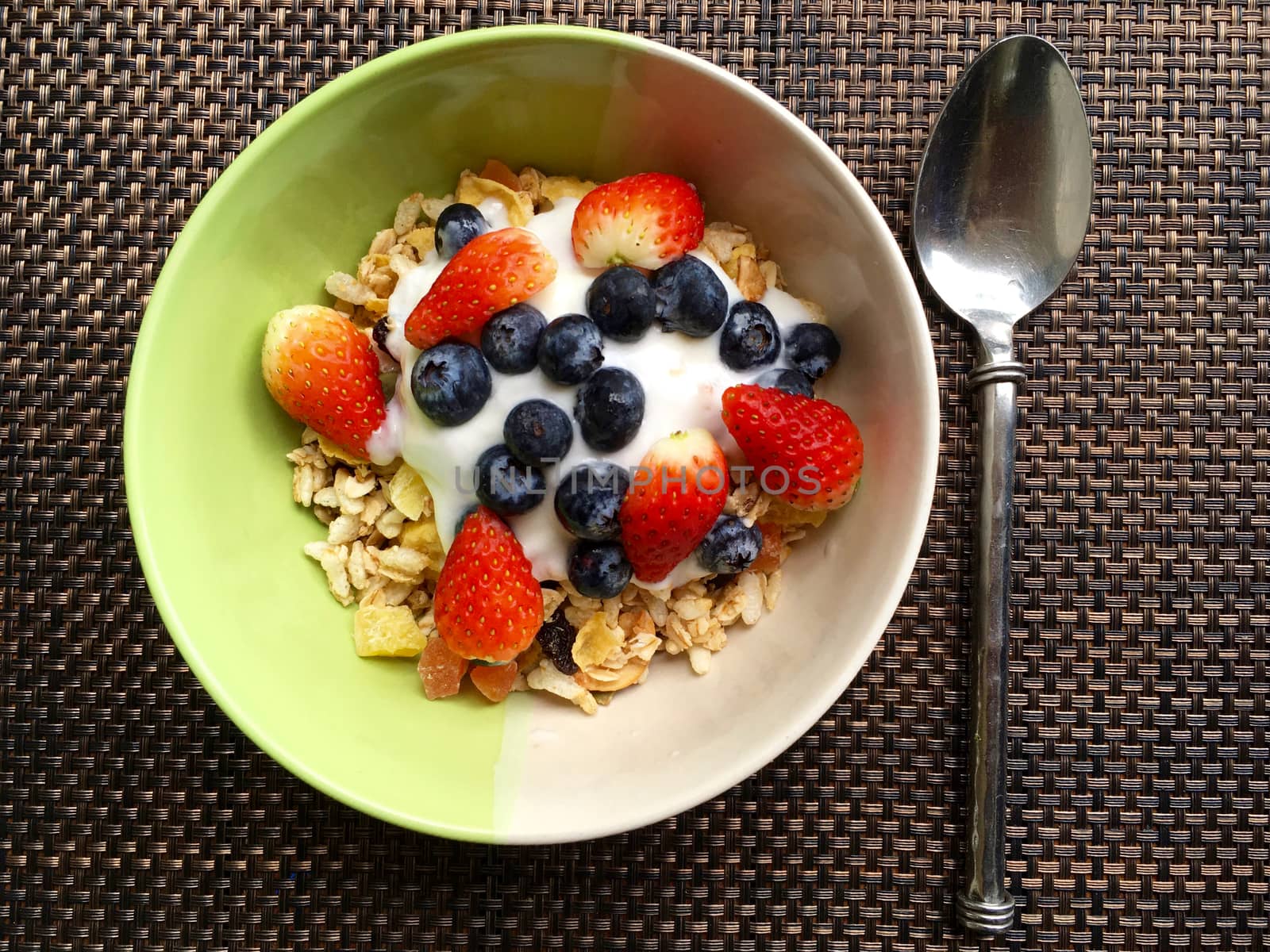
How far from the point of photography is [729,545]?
3.20ft

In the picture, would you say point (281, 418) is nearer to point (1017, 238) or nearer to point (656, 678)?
point (656, 678)

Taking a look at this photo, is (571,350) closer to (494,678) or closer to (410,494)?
(410,494)

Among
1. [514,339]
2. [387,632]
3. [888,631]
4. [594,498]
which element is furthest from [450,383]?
[888,631]

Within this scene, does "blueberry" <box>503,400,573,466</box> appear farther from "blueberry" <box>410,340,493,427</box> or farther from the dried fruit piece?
the dried fruit piece

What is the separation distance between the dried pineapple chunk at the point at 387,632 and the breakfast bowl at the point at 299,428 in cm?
3

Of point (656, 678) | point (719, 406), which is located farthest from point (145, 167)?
point (656, 678)

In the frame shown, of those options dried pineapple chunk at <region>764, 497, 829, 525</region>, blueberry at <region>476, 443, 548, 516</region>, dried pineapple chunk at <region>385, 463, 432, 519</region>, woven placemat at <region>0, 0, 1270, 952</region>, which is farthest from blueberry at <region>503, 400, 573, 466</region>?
woven placemat at <region>0, 0, 1270, 952</region>

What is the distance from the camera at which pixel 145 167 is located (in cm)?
119

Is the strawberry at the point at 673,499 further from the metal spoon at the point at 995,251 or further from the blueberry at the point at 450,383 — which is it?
the metal spoon at the point at 995,251

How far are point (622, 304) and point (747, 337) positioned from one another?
0.49ft

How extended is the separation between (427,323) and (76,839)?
0.89m

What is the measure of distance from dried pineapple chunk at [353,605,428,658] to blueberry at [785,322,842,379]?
1.83 feet

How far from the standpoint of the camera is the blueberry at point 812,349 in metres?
1.02

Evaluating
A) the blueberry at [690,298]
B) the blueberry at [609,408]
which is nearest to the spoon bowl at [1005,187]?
the blueberry at [690,298]
